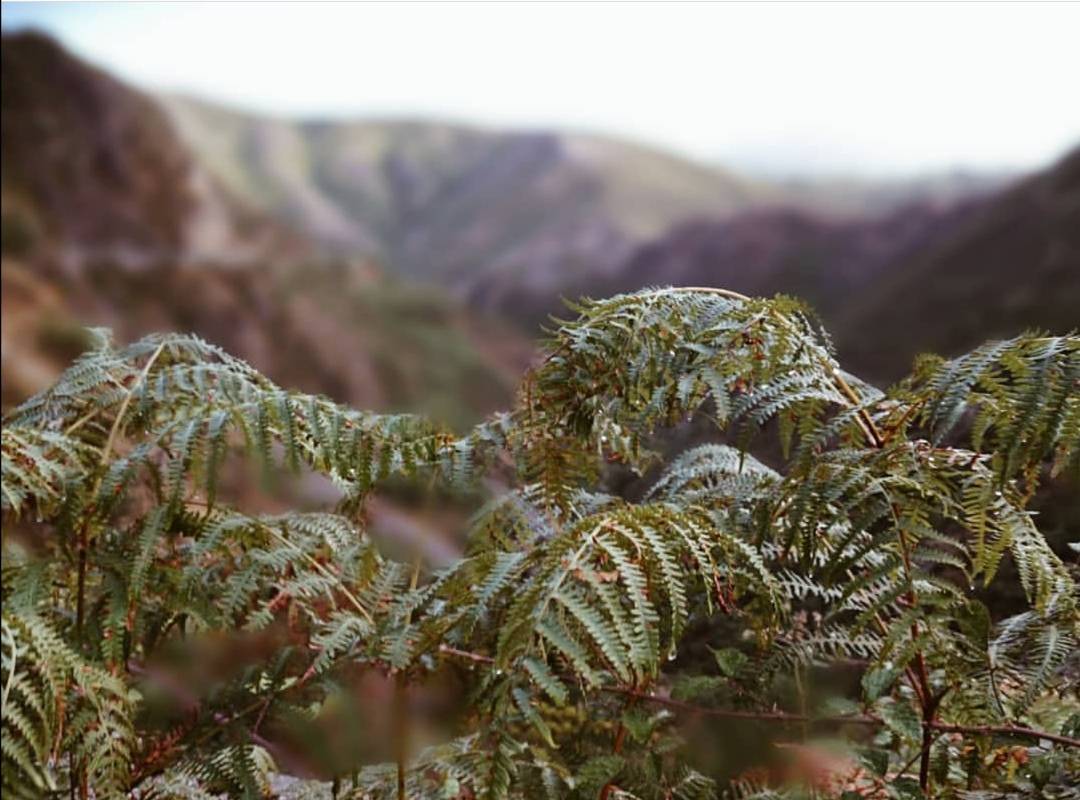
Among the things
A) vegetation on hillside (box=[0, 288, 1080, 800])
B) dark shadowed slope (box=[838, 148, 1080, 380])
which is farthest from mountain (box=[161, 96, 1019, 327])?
vegetation on hillside (box=[0, 288, 1080, 800])

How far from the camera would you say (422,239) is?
454 centimetres

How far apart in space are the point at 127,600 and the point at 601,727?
72 centimetres

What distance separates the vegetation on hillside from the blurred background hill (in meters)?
1.43

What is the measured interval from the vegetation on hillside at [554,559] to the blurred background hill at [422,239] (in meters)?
1.43

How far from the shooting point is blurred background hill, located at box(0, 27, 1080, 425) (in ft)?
9.90

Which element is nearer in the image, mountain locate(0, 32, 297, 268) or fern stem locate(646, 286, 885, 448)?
Answer: fern stem locate(646, 286, 885, 448)

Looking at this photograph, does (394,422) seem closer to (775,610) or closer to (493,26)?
(775,610)

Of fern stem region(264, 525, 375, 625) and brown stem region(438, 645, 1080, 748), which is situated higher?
fern stem region(264, 525, 375, 625)

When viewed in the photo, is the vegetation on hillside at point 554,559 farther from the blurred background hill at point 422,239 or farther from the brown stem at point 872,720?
the blurred background hill at point 422,239

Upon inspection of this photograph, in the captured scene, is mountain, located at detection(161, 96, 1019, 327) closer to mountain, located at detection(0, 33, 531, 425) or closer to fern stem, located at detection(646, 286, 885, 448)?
mountain, located at detection(0, 33, 531, 425)

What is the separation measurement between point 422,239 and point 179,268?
1.37m

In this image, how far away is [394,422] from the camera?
849 millimetres

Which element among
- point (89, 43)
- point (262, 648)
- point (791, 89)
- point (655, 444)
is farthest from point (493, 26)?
point (262, 648)

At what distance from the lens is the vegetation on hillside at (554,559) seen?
670mm
